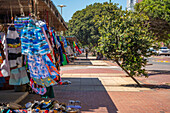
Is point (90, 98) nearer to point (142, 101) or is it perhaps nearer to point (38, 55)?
point (142, 101)

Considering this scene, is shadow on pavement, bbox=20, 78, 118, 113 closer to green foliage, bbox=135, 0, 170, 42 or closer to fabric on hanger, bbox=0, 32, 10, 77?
fabric on hanger, bbox=0, 32, 10, 77

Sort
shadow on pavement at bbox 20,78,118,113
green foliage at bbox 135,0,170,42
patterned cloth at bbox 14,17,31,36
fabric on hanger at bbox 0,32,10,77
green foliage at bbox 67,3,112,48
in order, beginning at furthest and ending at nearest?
green foliage at bbox 67,3,112,48 < green foliage at bbox 135,0,170,42 < shadow on pavement at bbox 20,78,118,113 < patterned cloth at bbox 14,17,31,36 < fabric on hanger at bbox 0,32,10,77

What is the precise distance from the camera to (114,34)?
1152 centimetres

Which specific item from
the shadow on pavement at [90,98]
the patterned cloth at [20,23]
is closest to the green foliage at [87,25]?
the shadow on pavement at [90,98]

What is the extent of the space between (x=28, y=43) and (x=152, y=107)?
4.89 m

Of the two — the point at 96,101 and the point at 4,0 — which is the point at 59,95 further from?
the point at 4,0

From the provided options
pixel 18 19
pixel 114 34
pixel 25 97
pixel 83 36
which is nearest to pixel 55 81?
pixel 18 19

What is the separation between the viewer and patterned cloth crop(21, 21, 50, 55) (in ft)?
19.8

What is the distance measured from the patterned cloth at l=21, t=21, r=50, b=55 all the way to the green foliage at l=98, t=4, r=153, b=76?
5.82 meters

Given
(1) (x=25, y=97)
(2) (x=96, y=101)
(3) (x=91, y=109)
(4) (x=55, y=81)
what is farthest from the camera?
(1) (x=25, y=97)

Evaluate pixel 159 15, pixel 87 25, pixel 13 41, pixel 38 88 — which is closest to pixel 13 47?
pixel 13 41

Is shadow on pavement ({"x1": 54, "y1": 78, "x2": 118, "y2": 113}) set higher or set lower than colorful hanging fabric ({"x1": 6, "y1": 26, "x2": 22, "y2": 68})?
lower

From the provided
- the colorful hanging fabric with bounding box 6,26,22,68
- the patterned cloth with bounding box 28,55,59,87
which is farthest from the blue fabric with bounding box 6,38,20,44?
the patterned cloth with bounding box 28,55,59,87

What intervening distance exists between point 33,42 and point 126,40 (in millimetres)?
6407
